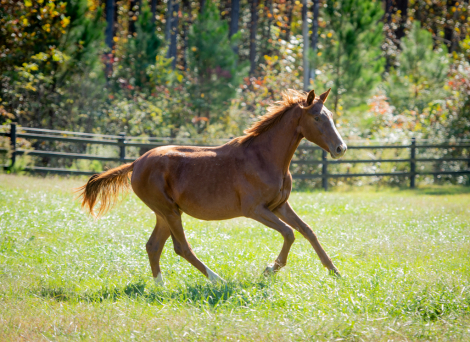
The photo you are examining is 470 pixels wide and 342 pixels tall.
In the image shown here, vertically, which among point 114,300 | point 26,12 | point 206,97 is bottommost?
point 114,300

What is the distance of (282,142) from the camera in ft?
18.8

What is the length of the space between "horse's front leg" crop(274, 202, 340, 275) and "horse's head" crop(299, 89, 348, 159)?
2.77 ft

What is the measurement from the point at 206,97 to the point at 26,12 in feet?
23.0

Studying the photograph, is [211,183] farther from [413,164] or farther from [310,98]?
[413,164]

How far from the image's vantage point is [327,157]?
15336mm

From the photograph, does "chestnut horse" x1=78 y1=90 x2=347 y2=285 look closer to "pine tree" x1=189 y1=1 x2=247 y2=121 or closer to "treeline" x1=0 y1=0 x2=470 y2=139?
"treeline" x1=0 y1=0 x2=470 y2=139

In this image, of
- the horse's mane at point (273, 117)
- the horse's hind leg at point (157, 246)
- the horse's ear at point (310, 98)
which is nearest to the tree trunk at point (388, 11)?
the horse's mane at point (273, 117)

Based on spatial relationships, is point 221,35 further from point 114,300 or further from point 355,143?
point 114,300

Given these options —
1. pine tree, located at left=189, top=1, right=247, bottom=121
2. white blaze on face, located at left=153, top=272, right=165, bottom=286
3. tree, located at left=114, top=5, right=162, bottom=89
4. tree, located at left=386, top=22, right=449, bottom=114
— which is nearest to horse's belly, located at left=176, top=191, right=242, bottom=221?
white blaze on face, located at left=153, top=272, right=165, bottom=286

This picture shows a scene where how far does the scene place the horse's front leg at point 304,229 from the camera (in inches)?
216

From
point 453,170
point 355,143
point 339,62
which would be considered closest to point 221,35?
point 339,62

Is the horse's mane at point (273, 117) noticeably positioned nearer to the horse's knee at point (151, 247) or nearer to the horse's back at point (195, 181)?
the horse's back at point (195, 181)

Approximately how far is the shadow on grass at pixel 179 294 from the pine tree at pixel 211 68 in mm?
14110

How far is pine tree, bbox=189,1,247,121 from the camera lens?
19234 mm
